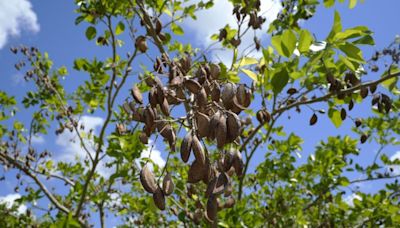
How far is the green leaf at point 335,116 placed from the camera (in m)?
2.45

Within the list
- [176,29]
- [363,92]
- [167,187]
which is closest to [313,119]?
[363,92]

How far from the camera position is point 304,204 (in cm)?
499

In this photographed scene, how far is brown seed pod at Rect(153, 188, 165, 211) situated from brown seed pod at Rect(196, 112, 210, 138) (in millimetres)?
208

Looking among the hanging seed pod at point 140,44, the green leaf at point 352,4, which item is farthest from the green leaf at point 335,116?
the hanging seed pod at point 140,44

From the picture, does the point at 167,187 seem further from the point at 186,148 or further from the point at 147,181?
the point at 186,148

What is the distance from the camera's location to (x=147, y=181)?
3.73ft

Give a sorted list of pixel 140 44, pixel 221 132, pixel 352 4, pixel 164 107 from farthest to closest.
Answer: pixel 140 44 < pixel 352 4 < pixel 164 107 < pixel 221 132

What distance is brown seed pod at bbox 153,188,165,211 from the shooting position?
3.72ft

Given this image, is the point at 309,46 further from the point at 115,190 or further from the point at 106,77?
the point at 115,190

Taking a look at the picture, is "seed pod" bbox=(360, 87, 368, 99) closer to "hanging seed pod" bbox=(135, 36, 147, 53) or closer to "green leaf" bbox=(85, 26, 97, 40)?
"hanging seed pod" bbox=(135, 36, 147, 53)

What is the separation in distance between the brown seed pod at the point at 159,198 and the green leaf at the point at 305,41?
0.71 metres

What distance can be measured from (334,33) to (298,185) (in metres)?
3.73

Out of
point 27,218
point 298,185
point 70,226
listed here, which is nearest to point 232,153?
point 70,226

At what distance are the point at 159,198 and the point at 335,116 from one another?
1621 mm
